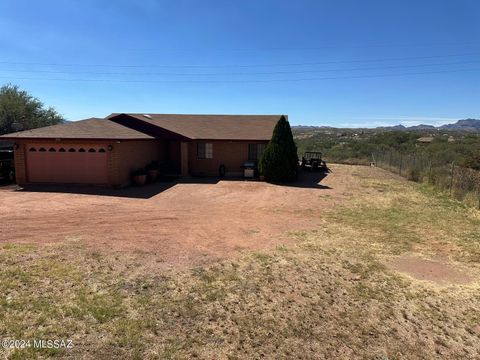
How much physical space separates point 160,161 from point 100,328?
18.9m

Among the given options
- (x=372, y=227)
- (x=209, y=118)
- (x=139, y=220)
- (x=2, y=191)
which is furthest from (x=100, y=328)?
(x=209, y=118)

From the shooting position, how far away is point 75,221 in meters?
10.6

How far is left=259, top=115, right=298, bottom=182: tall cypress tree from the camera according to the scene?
20.0 m

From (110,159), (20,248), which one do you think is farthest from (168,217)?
(110,159)

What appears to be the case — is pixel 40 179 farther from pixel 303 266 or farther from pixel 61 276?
pixel 303 266

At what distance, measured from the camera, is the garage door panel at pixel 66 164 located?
17266 millimetres

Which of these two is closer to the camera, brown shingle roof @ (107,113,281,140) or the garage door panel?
the garage door panel

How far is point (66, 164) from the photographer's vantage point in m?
17.4

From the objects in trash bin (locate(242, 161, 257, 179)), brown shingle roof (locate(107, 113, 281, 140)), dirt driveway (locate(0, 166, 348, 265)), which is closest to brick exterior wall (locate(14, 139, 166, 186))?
dirt driveway (locate(0, 166, 348, 265))

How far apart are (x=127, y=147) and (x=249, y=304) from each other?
46.5 ft

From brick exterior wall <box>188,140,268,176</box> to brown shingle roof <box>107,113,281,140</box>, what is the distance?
1.82 ft

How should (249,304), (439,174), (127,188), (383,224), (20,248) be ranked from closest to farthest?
(249,304)
(20,248)
(383,224)
(127,188)
(439,174)

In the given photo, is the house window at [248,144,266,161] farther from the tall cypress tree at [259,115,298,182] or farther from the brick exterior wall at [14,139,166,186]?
the brick exterior wall at [14,139,166,186]

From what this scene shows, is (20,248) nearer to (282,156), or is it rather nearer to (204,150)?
(282,156)
